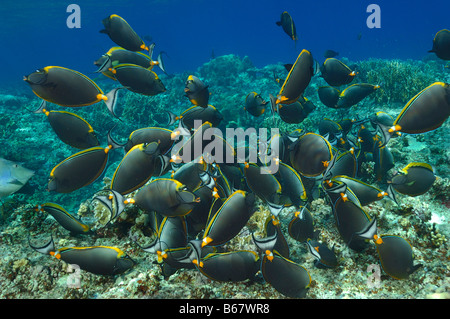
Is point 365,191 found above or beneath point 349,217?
above

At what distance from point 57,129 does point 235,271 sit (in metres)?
2.54

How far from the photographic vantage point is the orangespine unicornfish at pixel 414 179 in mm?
2494

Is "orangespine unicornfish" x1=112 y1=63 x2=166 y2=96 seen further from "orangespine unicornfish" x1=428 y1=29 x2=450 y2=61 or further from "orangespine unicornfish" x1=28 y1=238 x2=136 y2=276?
"orangespine unicornfish" x1=428 y1=29 x2=450 y2=61

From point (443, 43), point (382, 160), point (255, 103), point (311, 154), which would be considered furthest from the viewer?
point (443, 43)

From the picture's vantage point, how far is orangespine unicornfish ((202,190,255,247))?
2.07 m

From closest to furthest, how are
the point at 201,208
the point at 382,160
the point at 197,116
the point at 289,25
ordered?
the point at 201,208 < the point at 382,160 < the point at 197,116 < the point at 289,25

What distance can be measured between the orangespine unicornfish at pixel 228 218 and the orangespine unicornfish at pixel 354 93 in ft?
9.42

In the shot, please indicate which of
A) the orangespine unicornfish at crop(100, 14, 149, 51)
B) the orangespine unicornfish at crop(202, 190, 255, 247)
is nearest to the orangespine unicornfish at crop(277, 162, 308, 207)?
the orangespine unicornfish at crop(202, 190, 255, 247)

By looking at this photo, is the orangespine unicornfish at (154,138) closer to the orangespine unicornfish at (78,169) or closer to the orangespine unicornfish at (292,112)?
the orangespine unicornfish at (78,169)

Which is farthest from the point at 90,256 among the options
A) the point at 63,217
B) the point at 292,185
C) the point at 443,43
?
the point at 443,43

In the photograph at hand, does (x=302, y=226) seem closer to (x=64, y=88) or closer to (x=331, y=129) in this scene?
(x=331, y=129)

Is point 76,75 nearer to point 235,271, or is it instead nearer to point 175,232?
point 175,232

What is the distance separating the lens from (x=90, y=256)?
2.16 meters

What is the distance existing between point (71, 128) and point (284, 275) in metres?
2.80
